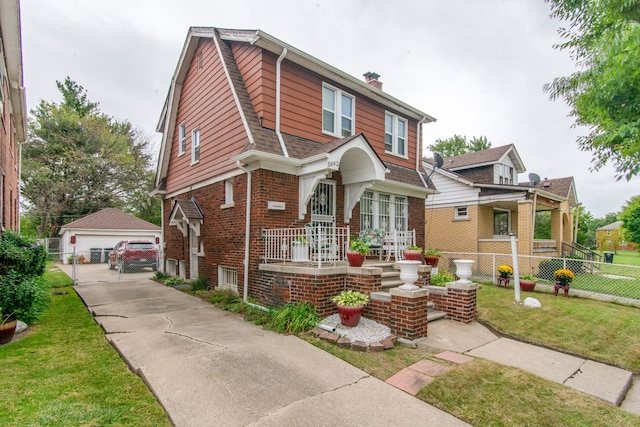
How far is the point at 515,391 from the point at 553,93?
259 inches

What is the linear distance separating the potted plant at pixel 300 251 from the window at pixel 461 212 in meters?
11.2

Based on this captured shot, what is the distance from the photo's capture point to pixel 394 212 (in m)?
10.8

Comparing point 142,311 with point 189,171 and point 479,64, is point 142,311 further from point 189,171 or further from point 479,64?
point 479,64

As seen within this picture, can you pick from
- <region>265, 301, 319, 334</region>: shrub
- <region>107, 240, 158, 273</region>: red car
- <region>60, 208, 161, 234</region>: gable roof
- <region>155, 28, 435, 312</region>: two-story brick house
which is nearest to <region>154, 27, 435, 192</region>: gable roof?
<region>155, 28, 435, 312</region>: two-story brick house

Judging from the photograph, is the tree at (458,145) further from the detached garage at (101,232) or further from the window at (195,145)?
the window at (195,145)

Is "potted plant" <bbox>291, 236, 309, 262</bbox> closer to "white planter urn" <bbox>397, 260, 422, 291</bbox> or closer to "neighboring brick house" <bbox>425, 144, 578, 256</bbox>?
"white planter urn" <bbox>397, 260, 422, 291</bbox>

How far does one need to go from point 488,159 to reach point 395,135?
934 centimetres

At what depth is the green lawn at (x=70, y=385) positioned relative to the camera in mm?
2936

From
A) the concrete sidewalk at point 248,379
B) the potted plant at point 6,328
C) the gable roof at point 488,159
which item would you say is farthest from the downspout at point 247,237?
the gable roof at point 488,159

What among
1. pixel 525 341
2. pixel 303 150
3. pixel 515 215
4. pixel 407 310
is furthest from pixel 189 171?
pixel 515 215

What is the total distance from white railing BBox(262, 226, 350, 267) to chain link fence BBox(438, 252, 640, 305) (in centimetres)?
602

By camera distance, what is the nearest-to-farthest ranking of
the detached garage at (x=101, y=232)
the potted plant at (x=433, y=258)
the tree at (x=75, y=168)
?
the potted plant at (x=433, y=258) < the detached garage at (x=101, y=232) < the tree at (x=75, y=168)

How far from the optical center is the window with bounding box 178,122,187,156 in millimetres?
11445

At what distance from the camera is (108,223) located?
23891 millimetres
